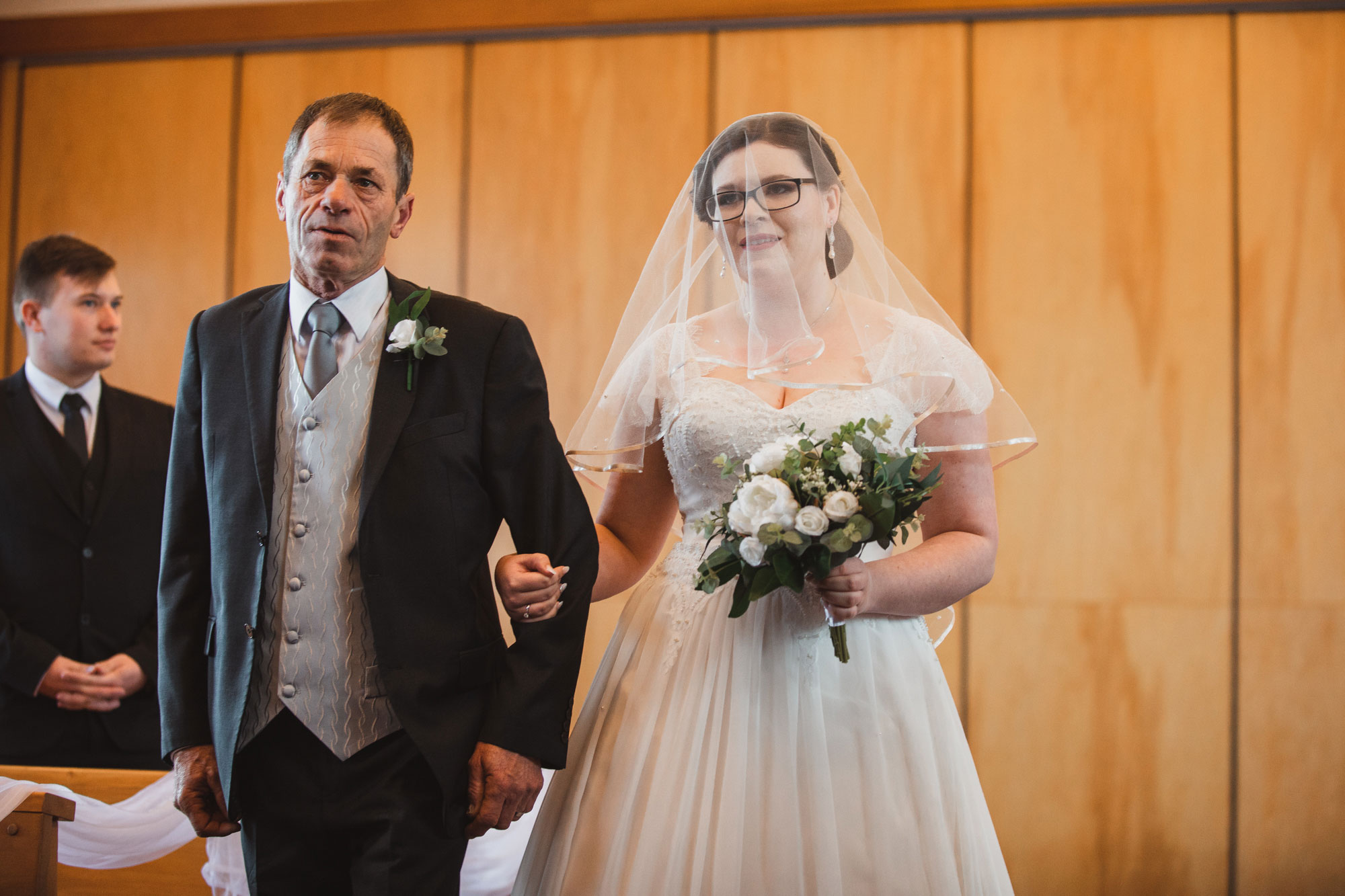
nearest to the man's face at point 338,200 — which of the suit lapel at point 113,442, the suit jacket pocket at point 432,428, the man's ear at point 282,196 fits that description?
the man's ear at point 282,196

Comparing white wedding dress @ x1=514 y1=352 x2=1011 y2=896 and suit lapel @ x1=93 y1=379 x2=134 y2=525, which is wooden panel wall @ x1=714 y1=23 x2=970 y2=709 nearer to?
white wedding dress @ x1=514 y1=352 x2=1011 y2=896

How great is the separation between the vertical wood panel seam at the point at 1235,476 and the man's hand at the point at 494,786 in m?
2.99

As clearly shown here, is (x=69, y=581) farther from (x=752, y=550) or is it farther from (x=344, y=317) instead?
(x=752, y=550)

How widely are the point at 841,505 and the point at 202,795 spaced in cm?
107

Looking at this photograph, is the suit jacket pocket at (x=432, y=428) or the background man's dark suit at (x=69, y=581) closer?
the suit jacket pocket at (x=432, y=428)

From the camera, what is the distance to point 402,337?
149cm

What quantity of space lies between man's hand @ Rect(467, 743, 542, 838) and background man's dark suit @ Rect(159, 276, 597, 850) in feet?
0.05

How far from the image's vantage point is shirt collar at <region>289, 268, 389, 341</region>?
1529 mm

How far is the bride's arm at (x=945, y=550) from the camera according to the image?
1597 mm

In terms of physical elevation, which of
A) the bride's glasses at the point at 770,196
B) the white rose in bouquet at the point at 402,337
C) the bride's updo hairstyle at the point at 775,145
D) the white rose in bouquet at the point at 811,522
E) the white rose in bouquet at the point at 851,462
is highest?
the bride's updo hairstyle at the point at 775,145

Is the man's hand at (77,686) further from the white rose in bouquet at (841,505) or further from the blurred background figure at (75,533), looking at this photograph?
the white rose in bouquet at (841,505)

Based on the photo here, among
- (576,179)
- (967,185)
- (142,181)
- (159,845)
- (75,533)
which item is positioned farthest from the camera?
(142,181)

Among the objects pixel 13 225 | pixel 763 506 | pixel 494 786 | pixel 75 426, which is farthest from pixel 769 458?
pixel 13 225

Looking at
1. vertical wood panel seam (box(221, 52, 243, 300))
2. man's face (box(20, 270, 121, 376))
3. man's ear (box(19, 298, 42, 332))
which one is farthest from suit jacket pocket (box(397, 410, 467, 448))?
vertical wood panel seam (box(221, 52, 243, 300))
